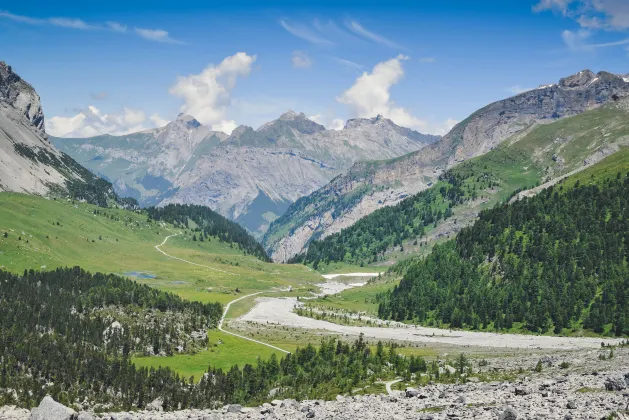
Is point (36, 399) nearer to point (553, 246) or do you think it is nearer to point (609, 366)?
point (609, 366)

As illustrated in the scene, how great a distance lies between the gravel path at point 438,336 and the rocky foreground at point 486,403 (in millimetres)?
60552

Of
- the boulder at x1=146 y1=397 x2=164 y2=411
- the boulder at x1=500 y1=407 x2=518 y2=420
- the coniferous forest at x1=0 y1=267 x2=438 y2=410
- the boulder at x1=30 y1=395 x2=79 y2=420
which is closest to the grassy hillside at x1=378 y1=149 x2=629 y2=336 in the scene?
the coniferous forest at x1=0 y1=267 x2=438 y2=410

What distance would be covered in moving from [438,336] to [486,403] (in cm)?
11282

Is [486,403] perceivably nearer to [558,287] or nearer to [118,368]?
[118,368]

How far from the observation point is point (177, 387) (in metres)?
85.4

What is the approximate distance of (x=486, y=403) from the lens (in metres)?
44.4

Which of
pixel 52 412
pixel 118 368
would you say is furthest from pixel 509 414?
pixel 118 368

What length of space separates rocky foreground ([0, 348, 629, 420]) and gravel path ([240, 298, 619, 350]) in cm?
6055

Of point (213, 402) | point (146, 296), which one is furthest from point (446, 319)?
point (213, 402)

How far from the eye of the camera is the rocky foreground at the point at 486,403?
124 ft

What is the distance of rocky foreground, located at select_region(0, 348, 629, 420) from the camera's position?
37.7 metres

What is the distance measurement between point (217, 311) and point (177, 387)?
9638cm

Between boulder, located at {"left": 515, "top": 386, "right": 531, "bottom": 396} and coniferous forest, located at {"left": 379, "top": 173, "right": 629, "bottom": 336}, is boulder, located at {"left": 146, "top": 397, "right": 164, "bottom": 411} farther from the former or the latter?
coniferous forest, located at {"left": 379, "top": 173, "right": 629, "bottom": 336}

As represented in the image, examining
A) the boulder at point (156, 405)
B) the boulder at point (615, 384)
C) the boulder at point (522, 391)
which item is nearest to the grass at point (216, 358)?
the boulder at point (156, 405)
